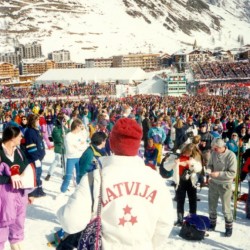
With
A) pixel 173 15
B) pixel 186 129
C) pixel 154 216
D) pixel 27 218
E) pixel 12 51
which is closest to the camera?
pixel 154 216

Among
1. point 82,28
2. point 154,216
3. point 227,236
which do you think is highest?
point 82,28

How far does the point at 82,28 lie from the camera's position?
428 feet

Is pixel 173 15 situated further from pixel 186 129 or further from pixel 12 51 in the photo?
pixel 186 129

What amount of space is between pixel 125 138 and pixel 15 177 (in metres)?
1.55

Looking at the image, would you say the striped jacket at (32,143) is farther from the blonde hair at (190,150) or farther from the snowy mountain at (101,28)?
the snowy mountain at (101,28)

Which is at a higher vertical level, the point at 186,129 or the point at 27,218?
the point at 186,129

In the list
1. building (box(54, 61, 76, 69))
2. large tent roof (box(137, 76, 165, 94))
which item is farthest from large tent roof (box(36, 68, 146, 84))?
building (box(54, 61, 76, 69))

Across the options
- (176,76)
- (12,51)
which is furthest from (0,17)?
(176,76)

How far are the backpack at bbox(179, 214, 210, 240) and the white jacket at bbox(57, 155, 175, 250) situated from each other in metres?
2.93

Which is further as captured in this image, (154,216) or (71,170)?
(71,170)

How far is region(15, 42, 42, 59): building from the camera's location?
117 meters

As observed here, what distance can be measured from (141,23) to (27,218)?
477 ft

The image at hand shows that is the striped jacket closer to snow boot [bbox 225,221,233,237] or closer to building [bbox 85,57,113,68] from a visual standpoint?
snow boot [bbox 225,221,233,237]

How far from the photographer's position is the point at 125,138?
215cm
